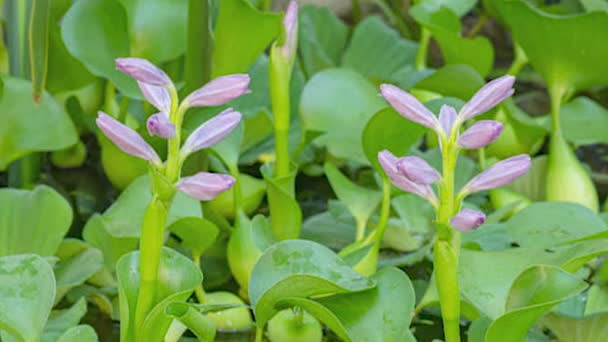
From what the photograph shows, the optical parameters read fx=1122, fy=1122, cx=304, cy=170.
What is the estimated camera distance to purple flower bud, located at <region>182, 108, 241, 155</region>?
70cm

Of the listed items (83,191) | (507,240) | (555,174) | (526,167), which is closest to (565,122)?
(555,174)

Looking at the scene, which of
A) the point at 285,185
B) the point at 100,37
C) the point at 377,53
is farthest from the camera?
the point at 377,53

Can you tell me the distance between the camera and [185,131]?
1.02m

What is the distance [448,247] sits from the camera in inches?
28.0

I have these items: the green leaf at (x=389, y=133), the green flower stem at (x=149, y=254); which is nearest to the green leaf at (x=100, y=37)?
the green leaf at (x=389, y=133)

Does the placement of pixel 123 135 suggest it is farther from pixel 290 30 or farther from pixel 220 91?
pixel 290 30

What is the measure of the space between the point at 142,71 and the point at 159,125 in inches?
2.0

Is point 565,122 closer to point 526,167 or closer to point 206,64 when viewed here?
point 206,64

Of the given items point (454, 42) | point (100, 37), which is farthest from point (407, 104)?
point (454, 42)

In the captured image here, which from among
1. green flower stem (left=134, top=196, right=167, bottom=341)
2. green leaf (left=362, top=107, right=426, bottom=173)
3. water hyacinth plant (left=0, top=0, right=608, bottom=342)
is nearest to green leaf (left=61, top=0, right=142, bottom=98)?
→ water hyacinth plant (left=0, top=0, right=608, bottom=342)

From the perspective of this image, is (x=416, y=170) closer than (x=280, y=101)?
Yes

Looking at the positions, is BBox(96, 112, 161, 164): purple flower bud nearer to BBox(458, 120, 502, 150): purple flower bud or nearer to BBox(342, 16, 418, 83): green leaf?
BBox(458, 120, 502, 150): purple flower bud

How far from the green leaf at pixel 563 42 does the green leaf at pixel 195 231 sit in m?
0.44

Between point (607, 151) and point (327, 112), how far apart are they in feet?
1.65
